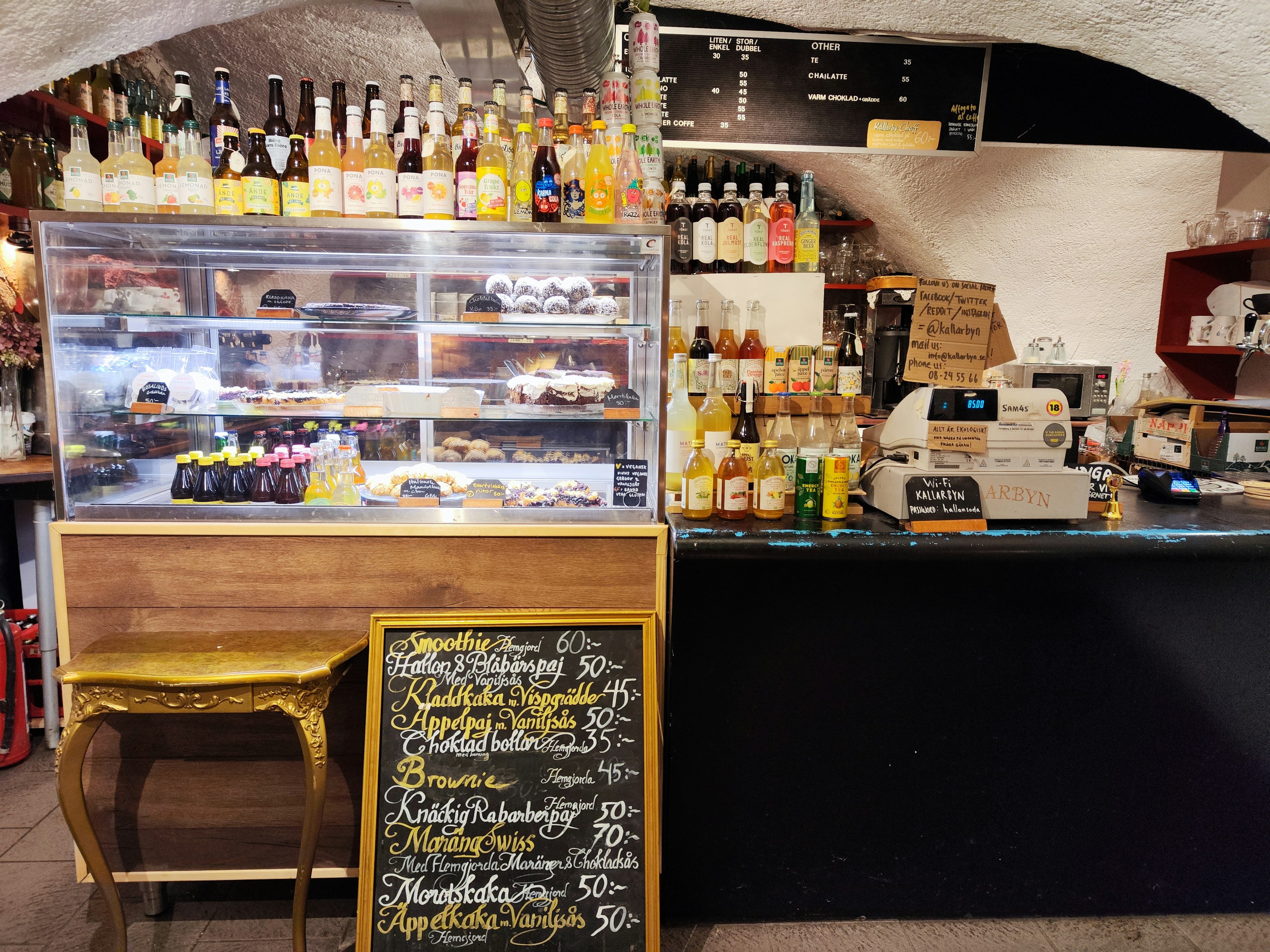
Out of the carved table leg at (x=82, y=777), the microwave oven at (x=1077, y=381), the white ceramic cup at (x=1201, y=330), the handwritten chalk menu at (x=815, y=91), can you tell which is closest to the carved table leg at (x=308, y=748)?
the carved table leg at (x=82, y=777)

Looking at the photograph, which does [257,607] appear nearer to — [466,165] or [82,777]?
[82,777]

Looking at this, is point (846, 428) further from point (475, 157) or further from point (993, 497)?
point (475, 157)

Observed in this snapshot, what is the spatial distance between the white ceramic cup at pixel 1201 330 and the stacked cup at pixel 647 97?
3.20 meters

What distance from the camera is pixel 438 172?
6.32 feet

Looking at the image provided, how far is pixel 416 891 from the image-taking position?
1.78 m

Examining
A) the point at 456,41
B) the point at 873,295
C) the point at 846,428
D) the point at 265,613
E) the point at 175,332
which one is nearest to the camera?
the point at 265,613

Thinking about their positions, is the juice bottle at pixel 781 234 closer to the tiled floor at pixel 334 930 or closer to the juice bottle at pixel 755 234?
the juice bottle at pixel 755 234

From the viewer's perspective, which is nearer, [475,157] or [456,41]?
[475,157]

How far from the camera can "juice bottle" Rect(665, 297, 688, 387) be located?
2.38m

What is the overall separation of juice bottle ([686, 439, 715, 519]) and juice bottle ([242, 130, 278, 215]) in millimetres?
889

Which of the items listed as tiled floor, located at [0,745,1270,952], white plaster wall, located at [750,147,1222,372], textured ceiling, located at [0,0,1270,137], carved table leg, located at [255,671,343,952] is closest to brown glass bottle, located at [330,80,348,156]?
textured ceiling, located at [0,0,1270,137]

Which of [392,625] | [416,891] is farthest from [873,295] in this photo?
[416,891]

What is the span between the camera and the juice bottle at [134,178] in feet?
6.27

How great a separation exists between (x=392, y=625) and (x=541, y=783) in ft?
1.82
